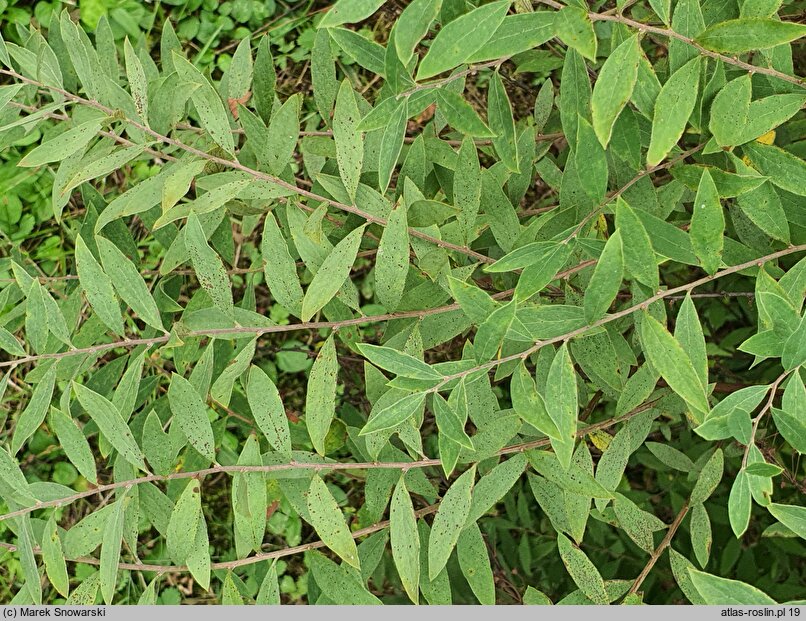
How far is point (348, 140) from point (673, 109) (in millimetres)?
384

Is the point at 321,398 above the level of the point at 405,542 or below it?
above

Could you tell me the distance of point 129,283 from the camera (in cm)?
97

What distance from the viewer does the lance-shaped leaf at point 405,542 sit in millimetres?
929

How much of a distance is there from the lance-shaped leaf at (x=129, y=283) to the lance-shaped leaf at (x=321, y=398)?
0.71 ft

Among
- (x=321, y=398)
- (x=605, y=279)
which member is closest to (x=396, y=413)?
(x=321, y=398)

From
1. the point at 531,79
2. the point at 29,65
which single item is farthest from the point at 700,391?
the point at 531,79

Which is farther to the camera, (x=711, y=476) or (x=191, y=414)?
(x=711, y=476)

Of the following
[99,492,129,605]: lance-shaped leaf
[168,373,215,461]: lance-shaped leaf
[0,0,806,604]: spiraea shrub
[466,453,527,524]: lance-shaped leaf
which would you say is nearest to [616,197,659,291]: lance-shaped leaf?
[0,0,806,604]: spiraea shrub

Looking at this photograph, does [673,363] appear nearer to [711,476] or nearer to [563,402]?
[563,402]

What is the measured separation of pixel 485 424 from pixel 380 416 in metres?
0.24

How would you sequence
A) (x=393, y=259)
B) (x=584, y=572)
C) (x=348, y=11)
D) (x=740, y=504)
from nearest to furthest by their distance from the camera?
(x=348, y=11) < (x=740, y=504) < (x=393, y=259) < (x=584, y=572)

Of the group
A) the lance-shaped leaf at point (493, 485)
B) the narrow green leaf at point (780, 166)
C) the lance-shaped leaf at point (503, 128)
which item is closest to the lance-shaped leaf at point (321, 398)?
the lance-shaped leaf at point (493, 485)

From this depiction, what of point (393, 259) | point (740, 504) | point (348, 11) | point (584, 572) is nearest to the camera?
point (348, 11)

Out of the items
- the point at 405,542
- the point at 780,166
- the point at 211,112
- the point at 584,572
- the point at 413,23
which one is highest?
the point at 413,23
